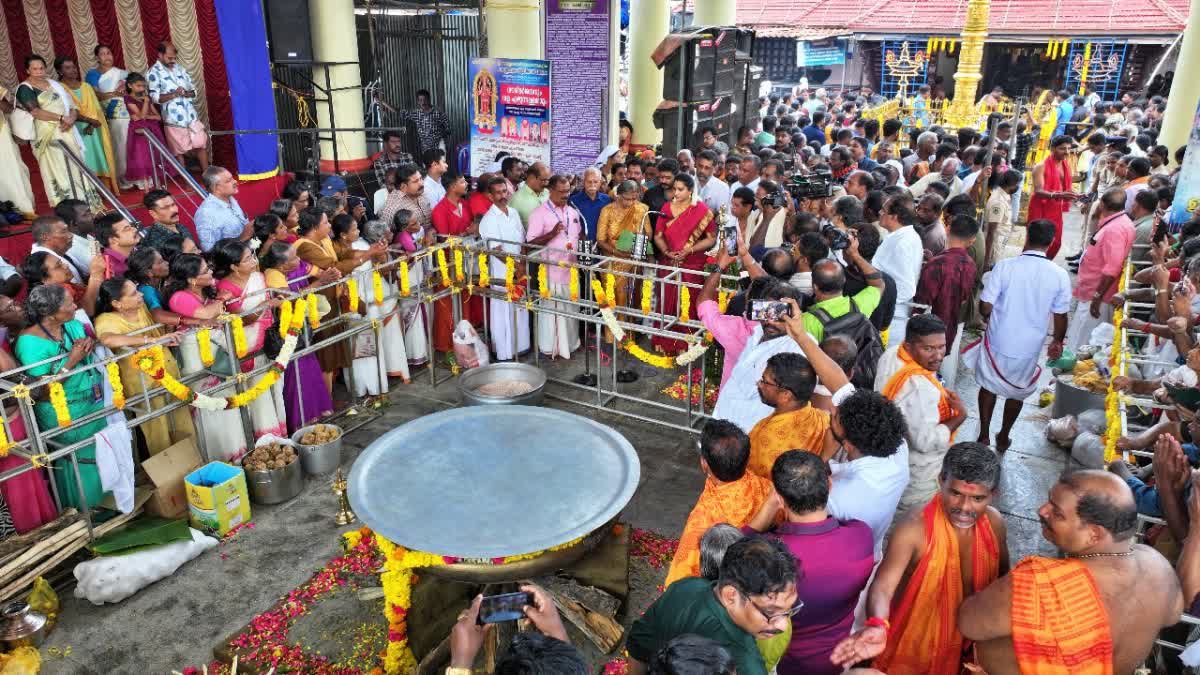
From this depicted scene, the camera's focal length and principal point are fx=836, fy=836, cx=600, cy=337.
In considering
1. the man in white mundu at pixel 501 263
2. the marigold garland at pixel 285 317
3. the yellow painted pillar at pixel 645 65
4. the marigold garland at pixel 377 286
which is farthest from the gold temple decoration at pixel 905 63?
the marigold garland at pixel 285 317

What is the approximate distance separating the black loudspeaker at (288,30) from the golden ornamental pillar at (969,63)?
10995 mm

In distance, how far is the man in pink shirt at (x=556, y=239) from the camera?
24.4 feet

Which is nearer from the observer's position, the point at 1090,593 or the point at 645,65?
the point at 1090,593

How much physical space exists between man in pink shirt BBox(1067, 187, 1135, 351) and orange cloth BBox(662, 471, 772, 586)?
4823 millimetres

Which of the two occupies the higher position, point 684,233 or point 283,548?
point 684,233

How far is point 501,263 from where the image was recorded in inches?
293

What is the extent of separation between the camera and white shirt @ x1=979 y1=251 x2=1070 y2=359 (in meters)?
5.65

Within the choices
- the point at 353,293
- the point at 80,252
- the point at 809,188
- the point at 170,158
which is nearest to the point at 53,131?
the point at 170,158

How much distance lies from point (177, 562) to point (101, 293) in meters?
1.70

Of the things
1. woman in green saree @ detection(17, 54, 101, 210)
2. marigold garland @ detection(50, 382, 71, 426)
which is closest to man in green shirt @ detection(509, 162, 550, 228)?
marigold garland @ detection(50, 382, 71, 426)

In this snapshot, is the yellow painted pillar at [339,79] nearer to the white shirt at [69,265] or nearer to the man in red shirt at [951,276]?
the white shirt at [69,265]

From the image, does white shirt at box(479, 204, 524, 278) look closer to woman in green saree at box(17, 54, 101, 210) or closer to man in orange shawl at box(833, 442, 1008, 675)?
woman in green saree at box(17, 54, 101, 210)

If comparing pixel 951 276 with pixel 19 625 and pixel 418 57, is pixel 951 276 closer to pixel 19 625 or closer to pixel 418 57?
pixel 19 625

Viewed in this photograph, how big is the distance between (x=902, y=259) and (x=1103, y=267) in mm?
2372
